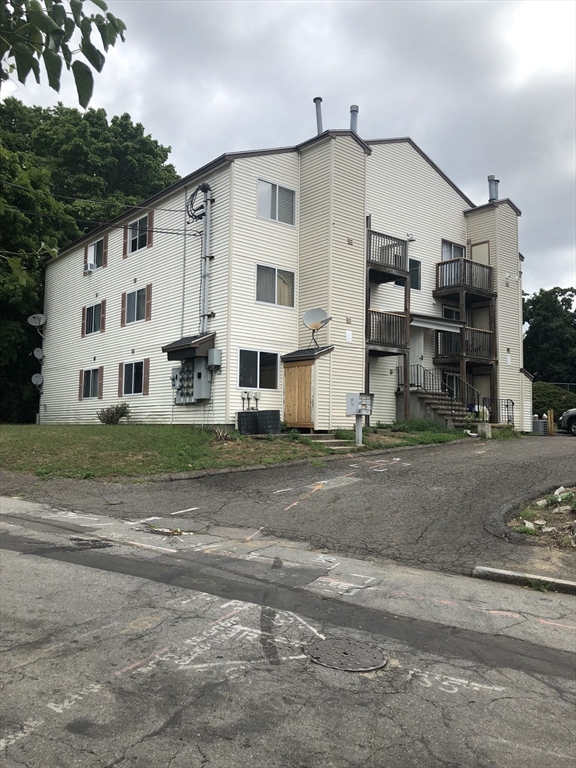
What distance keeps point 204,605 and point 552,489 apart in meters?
7.53

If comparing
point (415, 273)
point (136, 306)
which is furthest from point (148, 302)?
point (415, 273)

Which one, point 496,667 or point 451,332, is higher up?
point 451,332

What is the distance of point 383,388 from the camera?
72.8 feet

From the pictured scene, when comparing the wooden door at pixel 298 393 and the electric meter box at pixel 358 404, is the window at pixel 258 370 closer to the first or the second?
the wooden door at pixel 298 393

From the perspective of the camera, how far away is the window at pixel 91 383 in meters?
25.4

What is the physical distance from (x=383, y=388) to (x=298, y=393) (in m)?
4.60

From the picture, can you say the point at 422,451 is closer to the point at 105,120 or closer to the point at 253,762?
the point at 253,762

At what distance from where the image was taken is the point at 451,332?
2422 cm

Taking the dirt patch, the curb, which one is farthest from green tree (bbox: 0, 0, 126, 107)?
the dirt patch

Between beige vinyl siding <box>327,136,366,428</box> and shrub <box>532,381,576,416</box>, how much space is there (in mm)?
17421

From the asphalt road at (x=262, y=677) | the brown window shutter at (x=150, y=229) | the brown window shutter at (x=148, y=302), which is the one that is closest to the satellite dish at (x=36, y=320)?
the brown window shutter at (x=148, y=302)

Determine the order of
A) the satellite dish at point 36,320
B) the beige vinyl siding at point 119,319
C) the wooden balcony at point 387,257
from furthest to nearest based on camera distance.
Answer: the satellite dish at point 36,320, the wooden balcony at point 387,257, the beige vinyl siding at point 119,319

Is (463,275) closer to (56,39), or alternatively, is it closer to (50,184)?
(50,184)

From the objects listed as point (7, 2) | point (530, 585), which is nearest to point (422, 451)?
point (530, 585)
